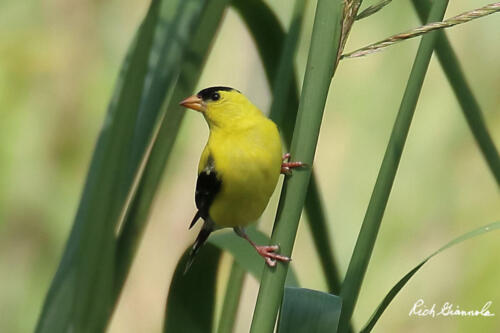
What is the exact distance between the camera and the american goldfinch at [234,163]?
43.3 inches

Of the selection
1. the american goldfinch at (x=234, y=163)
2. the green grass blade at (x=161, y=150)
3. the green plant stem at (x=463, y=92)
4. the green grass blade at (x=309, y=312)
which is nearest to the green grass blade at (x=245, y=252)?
the american goldfinch at (x=234, y=163)

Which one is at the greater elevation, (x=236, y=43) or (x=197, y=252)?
(x=236, y=43)

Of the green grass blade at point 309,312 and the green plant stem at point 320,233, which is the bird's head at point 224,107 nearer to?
the green plant stem at point 320,233

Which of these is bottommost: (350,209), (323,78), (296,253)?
(296,253)

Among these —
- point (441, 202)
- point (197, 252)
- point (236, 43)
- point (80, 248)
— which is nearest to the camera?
point (80, 248)

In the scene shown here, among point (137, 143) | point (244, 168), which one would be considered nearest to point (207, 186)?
point (244, 168)

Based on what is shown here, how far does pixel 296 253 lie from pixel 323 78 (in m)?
1.24

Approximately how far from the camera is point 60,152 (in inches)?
85.0

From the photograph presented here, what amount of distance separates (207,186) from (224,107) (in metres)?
0.15

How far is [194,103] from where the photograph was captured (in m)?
1.22

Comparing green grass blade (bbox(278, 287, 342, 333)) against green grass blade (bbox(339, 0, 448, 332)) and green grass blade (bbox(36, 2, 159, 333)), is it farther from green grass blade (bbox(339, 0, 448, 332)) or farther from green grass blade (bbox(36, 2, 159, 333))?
green grass blade (bbox(36, 2, 159, 333))

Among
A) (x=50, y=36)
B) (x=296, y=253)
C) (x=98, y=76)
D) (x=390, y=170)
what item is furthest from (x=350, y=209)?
(x=390, y=170)

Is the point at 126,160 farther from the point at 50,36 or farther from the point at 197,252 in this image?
the point at 50,36
